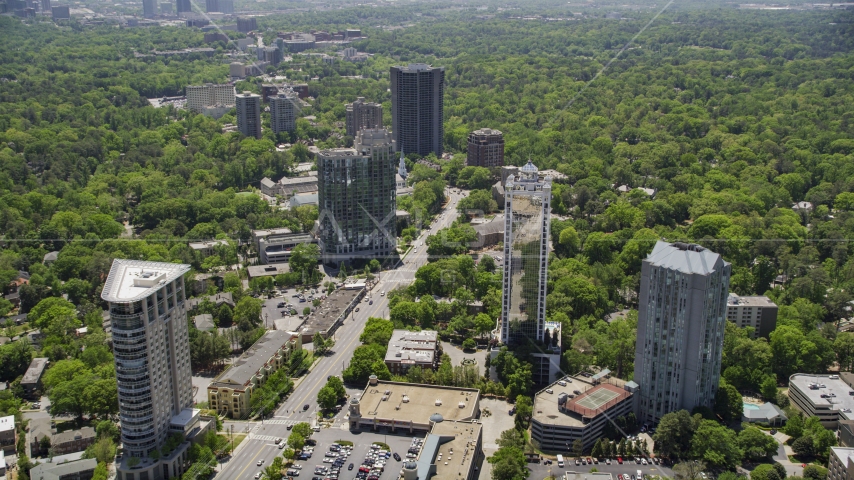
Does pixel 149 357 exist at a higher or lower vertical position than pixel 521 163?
higher

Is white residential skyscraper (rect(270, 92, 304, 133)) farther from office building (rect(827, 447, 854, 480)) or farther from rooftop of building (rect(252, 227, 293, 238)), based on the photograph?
office building (rect(827, 447, 854, 480))

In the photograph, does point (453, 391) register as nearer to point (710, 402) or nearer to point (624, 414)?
point (624, 414)

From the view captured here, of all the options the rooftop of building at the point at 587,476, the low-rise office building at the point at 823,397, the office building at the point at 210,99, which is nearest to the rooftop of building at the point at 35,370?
the rooftop of building at the point at 587,476

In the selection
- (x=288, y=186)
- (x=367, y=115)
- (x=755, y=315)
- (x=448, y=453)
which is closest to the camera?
(x=448, y=453)

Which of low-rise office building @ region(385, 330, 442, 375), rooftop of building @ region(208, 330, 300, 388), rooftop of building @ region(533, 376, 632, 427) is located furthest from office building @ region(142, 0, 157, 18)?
rooftop of building @ region(533, 376, 632, 427)

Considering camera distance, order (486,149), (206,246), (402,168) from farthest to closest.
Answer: (486,149) → (402,168) → (206,246)

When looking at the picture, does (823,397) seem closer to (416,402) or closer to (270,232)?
(416,402)

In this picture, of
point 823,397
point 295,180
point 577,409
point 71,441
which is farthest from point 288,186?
point 823,397
